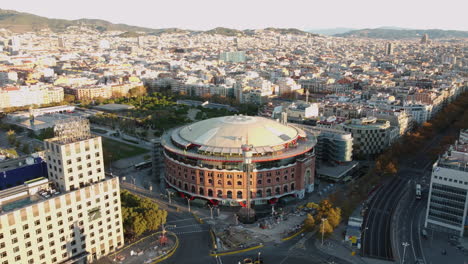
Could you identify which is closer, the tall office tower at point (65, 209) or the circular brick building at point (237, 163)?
the tall office tower at point (65, 209)

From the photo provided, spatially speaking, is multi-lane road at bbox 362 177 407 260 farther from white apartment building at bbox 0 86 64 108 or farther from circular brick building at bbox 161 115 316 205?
white apartment building at bbox 0 86 64 108

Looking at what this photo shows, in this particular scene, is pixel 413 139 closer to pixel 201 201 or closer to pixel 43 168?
pixel 201 201

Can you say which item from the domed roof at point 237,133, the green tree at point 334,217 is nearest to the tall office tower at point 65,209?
the domed roof at point 237,133

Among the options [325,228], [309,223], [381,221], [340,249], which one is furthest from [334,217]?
[381,221]

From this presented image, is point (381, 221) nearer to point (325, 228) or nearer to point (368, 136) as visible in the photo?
point (325, 228)

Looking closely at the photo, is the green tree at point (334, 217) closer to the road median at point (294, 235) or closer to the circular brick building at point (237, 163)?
the road median at point (294, 235)
